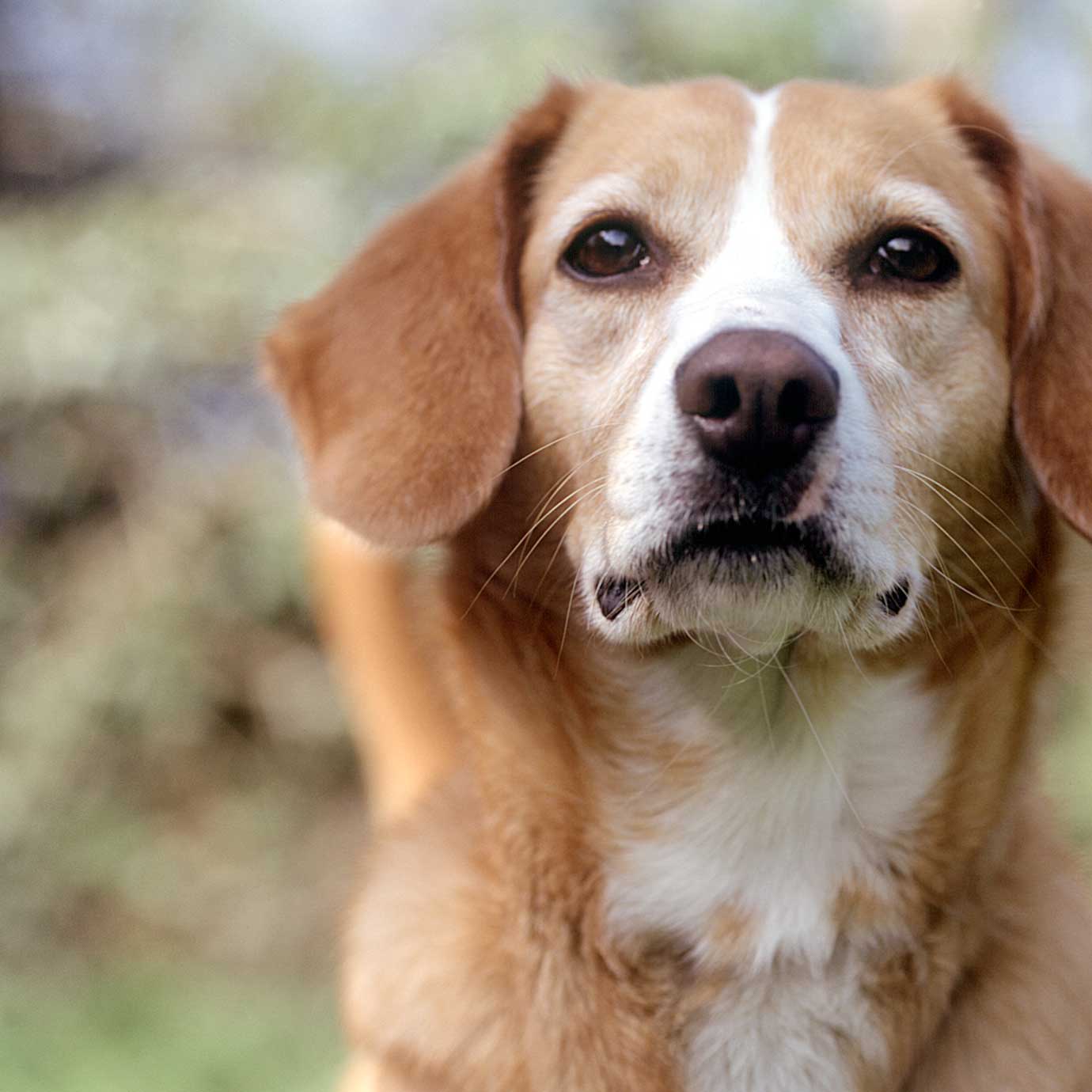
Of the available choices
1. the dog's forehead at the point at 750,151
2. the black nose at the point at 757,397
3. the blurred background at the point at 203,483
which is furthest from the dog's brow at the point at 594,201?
the blurred background at the point at 203,483

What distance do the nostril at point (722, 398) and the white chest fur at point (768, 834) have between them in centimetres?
52

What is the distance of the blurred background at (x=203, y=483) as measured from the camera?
5.22 metres

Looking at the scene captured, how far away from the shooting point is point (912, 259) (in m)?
2.10

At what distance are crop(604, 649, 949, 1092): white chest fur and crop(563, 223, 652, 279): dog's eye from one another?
628mm

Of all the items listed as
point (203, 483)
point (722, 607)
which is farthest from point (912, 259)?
point (203, 483)

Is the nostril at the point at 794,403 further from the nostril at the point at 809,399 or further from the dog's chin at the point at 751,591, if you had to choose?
the dog's chin at the point at 751,591

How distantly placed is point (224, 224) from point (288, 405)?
3389 mm

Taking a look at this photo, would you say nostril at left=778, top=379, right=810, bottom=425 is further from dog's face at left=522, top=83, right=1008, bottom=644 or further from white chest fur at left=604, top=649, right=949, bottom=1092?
white chest fur at left=604, top=649, right=949, bottom=1092

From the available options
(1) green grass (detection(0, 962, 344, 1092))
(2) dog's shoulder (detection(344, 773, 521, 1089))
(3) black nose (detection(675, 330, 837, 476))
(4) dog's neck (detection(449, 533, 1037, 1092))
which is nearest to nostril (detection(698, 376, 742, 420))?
(3) black nose (detection(675, 330, 837, 476))

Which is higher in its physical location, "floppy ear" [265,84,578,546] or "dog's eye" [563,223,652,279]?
"dog's eye" [563,223,652,279]

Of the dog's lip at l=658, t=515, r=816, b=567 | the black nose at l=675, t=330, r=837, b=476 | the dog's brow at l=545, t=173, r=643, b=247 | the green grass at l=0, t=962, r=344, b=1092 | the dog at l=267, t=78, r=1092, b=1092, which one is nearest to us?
the black nose at l=675, t=330, r=837, b=476

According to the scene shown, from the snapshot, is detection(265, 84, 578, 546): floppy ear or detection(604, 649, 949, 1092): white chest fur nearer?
detection(604, 649, 949, 1092): white chest fur

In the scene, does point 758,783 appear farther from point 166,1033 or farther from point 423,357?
point 166,1033

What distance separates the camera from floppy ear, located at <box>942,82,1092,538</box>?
2.04 m
